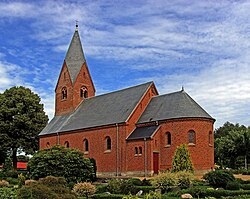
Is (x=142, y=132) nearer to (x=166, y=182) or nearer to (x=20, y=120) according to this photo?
(x=166, y=182)

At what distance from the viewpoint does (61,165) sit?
32.0 meters

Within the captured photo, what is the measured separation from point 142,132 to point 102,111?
27.5 feet

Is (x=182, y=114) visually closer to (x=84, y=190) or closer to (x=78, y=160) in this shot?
(x=78, y=160)

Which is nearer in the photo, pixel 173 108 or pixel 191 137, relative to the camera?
pixel 191 137

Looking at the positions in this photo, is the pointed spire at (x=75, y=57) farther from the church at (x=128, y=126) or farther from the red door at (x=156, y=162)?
the red door at (x=156, y=162)

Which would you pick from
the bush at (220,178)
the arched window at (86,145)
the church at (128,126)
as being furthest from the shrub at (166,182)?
the arched window at (86,145)

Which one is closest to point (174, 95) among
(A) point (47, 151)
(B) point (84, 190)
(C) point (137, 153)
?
(C) point (137, 153)

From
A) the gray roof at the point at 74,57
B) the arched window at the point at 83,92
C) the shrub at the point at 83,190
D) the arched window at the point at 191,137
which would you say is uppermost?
the gray roof at the point at 74,57

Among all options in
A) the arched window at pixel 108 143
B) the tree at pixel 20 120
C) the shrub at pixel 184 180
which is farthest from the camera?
the tree at pixel 20 120

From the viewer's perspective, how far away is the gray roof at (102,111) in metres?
43.3

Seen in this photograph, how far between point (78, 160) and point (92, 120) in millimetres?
13484

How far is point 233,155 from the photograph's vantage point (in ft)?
193

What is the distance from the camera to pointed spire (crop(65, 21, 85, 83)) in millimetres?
52969

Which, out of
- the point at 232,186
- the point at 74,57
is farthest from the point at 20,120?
the point at 232,186
